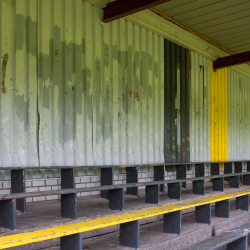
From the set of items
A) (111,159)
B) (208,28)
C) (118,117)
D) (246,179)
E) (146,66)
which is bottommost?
(246,179)

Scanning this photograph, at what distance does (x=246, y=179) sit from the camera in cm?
667

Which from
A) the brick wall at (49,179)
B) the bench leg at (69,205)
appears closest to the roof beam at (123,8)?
the brick wall at (49,179)

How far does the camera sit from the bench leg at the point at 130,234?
10.9 feet

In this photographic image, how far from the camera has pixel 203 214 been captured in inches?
183

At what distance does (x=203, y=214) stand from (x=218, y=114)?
13.9 feet

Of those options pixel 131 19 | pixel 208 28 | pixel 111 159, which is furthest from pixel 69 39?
pixel 208 28

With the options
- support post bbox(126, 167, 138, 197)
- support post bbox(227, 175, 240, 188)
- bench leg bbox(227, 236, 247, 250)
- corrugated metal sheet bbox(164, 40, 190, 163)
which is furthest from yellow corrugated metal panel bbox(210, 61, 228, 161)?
bench leg bbox(227, 236, 247, 250)

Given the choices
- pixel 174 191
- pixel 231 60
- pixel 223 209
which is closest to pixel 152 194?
pixel 174 191

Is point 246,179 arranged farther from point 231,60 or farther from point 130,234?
point 130,234

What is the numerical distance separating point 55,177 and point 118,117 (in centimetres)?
159

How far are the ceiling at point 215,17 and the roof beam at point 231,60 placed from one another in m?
0.49

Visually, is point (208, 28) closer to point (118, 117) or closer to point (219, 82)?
point (219, 82)

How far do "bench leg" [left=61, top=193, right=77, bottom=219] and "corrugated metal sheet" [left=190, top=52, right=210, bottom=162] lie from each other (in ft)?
15.7

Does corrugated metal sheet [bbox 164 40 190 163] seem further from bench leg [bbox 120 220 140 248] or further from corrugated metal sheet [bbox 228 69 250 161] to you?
bench leg [bbox 120 220 140 248]
